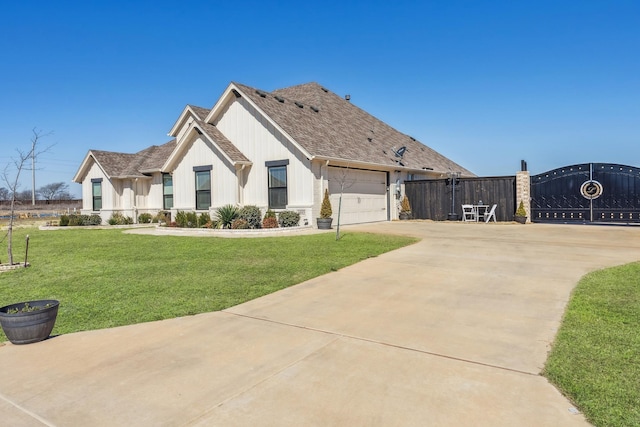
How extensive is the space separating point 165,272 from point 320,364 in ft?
19.3

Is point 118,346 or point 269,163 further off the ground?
point 269,163

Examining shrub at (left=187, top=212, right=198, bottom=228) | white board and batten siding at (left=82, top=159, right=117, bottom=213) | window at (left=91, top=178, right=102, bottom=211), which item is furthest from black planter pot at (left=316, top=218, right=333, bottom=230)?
window at (left=91, top=178, right=102, bottom=211)

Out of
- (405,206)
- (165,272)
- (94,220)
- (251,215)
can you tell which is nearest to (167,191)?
(94,220)

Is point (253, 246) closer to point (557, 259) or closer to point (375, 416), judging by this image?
point (557, 259)

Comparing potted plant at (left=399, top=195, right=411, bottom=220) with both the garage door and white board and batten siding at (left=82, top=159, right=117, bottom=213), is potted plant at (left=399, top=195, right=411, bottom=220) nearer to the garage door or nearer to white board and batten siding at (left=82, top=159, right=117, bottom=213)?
the garage door

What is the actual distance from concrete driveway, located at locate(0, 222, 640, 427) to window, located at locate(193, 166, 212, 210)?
1430cm

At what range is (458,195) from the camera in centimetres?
2134

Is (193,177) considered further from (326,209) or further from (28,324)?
(28,324)

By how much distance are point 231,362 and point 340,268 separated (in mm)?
4803

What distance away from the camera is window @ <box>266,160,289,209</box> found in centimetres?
1827

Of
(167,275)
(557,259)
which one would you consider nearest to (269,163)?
(167,275)

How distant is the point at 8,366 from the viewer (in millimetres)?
4109

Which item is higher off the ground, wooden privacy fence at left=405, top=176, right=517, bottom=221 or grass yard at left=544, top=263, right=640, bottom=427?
wooden privacy fence at left=405, top=176, right=517, bottom=221

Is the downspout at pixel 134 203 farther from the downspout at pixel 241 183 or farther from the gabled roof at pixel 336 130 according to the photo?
the gabled roof at pixel 336 130
